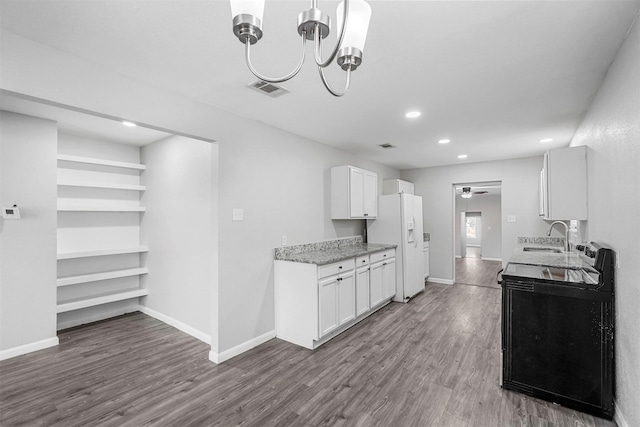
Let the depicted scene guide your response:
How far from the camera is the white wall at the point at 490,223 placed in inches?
396

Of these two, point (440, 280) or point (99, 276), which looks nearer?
point (99, 276)

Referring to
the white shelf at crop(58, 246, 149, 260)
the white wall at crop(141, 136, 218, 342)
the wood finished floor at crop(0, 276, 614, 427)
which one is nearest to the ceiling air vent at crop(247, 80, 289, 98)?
the white wall at crop(141, 136, 218, 342)

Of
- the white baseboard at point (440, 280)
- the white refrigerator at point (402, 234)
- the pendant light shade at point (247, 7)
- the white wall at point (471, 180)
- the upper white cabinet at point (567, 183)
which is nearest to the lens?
the pendant light shade at point (247, 7)

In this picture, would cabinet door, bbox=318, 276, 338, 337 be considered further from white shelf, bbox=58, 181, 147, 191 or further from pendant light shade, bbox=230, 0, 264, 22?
white shelf, bbox=58, 181, 147, 191

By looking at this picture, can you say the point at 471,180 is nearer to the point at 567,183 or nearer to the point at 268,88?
the point at 567,183

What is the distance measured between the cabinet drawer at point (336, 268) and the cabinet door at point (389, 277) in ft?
3.17

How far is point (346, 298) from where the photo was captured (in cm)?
361

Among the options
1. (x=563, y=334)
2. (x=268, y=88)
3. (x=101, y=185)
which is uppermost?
(x=268, y=88)

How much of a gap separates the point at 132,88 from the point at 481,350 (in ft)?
13.1

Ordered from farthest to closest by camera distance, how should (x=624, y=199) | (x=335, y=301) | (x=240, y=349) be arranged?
1. (x=335, y=301)
2. (x=240, y=349)
3. (x=624, y=199)

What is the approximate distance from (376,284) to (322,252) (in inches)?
37.6

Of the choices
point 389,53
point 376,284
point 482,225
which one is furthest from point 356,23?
point 482,225

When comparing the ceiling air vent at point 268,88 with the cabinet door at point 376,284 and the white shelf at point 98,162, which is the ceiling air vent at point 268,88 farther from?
the white shelf at point 98,162

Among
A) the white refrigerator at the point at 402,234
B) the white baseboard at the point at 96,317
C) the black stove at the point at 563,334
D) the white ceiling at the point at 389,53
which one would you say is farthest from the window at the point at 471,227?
Answer: the white baseboard at the point at 96,317
